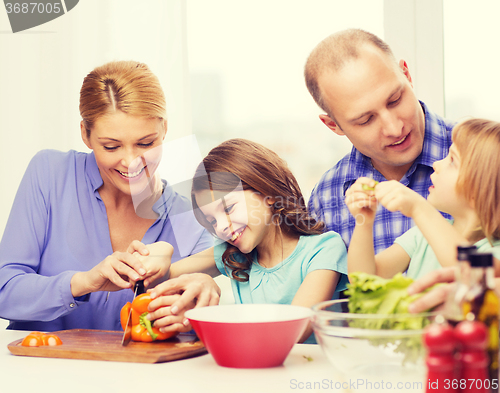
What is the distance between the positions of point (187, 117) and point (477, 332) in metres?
1.79

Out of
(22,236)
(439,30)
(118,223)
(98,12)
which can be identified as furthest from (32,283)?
(439,30)

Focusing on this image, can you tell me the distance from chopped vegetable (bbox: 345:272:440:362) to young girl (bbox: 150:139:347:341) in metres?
0.58

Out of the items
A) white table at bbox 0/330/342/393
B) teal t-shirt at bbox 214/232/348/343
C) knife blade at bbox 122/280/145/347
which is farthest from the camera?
teal t-shirt at bbox 214/232/348/343

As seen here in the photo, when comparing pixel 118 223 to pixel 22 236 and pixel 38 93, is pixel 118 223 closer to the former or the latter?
pixel 22 236

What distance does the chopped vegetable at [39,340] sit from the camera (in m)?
0.98

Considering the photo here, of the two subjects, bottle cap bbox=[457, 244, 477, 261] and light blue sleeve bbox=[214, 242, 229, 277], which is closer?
bottle cap bbox=[457, 244, 477, 261]

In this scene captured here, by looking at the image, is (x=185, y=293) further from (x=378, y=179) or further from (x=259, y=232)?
(x=378, y=179)

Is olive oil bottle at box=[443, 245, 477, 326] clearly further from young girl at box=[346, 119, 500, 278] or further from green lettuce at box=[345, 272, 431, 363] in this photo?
young girl at box=[346, 119, 500, 278]

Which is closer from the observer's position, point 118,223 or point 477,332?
point 477,332

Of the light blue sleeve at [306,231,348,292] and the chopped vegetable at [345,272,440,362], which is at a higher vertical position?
the chopped vegetable at [345,272,440,362]

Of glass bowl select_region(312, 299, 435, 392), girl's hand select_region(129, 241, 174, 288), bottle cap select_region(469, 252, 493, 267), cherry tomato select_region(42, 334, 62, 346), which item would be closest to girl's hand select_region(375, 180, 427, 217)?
glass bowl select_region(312, 299, 435, 392)

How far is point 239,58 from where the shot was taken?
2.07 metres

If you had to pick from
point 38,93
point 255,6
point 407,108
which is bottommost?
point 407,108

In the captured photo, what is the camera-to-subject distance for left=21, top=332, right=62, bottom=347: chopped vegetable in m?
0.98
